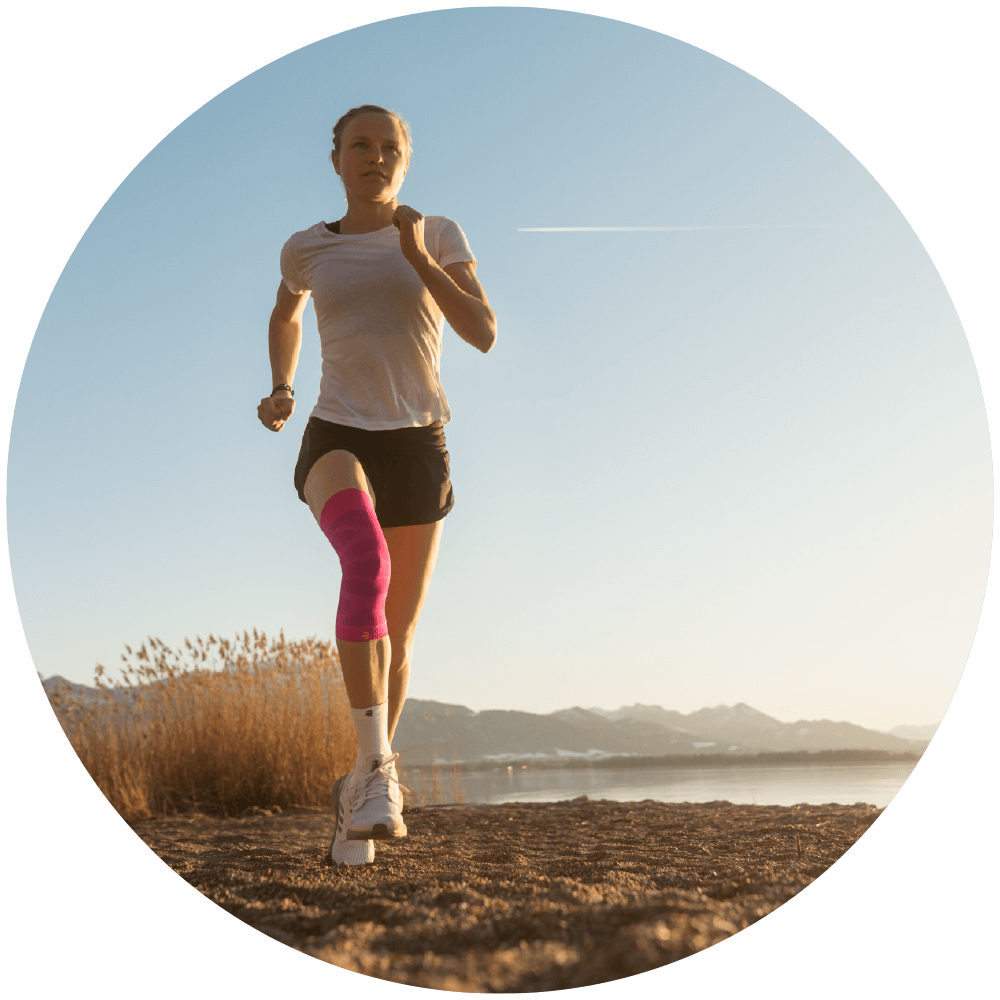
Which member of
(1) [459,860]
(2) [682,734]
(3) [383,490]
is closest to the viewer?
(3) [383,490]

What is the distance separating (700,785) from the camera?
3986 mm

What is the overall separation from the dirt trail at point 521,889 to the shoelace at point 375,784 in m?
0.16

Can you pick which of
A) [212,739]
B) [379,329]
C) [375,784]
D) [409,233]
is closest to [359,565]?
[375,784]

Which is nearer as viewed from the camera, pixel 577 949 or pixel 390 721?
pixel 577 949

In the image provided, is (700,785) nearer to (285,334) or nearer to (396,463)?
(396,463)

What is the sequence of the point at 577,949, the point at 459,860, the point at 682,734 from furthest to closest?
the point at 682,734
the point at 459,860
the point at 577,949

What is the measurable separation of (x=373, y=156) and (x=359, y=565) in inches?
36.4

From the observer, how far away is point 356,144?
1919mm

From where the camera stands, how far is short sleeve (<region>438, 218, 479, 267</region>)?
191 cm

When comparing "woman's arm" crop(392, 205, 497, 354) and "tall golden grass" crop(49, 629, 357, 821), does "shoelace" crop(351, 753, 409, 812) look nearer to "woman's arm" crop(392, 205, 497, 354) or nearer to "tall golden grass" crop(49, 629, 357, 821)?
"woman's arm" crop(392, 205, 497, 354)

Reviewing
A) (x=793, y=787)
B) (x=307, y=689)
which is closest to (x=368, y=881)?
(x=307, y=689)

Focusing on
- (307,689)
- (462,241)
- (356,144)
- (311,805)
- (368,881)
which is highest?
(356,144)

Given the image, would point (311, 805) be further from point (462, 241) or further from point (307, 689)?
point (462, 241)

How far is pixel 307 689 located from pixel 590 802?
1277mm
